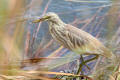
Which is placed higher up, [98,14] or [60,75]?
[98,14]

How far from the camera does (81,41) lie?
108 centimetres

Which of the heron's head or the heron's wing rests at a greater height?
the heron's head

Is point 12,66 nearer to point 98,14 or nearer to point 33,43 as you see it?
point 33,43

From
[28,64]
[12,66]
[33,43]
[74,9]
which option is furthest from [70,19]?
[12,66]

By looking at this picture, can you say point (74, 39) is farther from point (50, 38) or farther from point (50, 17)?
point (50, 38)

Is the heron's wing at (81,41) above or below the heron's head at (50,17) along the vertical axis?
below

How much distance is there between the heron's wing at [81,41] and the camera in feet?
3.46

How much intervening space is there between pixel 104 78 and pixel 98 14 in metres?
0.56

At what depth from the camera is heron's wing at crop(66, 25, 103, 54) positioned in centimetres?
106

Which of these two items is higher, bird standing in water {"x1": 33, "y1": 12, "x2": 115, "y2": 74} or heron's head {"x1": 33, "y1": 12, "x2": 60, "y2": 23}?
heron's head {"x1": 33, "y1": 12, "x2": 60, "y2": 23}

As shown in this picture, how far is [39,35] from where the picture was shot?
4.95 ft

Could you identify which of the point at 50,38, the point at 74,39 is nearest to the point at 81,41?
the point at 74,39

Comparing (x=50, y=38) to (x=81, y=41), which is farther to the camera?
(x=50, y=38)

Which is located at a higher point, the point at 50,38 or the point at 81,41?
the point at 50,38
